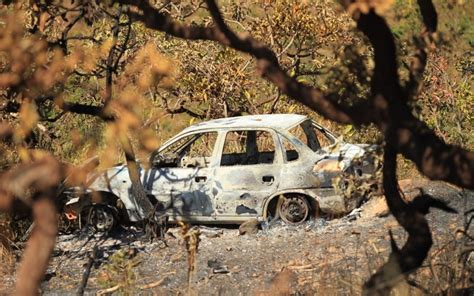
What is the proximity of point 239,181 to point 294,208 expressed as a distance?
0.80 metres

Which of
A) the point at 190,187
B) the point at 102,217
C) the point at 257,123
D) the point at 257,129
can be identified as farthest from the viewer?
the point at 102,217

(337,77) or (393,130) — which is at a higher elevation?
(337,77)

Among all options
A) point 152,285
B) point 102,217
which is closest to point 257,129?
point 102,217

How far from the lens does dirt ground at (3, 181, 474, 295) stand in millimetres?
7977

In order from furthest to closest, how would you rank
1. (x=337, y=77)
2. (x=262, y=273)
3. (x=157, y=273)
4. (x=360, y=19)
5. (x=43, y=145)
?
(x=43, y=145) < (x=157, y=273) < (x=262, y=273) < (x=337, y=77) < (x=360, y=19)

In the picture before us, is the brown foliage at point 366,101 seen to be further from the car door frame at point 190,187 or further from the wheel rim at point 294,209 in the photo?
the car door frame at point 190,187

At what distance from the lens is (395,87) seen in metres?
4.30

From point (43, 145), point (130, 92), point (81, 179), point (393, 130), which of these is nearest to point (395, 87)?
point (393, 130)

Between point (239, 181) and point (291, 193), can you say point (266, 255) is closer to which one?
point (291, 193)

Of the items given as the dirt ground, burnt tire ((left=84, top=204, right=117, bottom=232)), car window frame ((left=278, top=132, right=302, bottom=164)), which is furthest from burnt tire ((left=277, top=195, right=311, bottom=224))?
burnt tire ((left=84, top=204, right=117, bottom=232))

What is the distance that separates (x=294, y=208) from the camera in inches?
435

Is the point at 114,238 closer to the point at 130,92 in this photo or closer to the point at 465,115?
the point at 465,115

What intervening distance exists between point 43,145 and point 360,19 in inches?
302

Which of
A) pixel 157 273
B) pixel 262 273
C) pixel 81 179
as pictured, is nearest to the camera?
pixel 81 179
